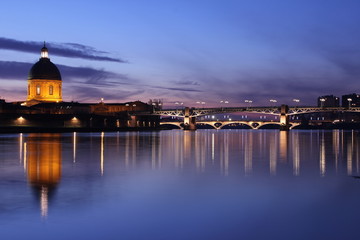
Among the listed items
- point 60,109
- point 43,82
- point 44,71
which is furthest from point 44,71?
point 60,109

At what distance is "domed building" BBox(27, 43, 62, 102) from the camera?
16238cm

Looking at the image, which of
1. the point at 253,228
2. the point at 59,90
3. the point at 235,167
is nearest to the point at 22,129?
the point at 59,90

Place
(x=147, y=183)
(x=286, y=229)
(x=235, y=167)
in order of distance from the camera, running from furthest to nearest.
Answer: (x=235, y=167)
(x=147, y=183)
(x=286, y=229)

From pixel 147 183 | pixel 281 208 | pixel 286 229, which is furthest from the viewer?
pixel 147 183

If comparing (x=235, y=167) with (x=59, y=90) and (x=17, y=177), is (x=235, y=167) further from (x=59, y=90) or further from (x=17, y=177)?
(x=59, y=90)

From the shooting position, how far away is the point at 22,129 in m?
106

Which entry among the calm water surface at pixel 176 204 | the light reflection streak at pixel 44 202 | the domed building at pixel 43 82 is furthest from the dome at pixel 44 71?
the light reflection streak at pixel 44 202

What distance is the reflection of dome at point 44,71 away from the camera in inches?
6388

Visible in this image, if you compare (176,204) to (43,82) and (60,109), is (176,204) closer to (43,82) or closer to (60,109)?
(60,109)

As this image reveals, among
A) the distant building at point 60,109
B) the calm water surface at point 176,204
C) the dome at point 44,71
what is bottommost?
the calm water surface at point 176,204

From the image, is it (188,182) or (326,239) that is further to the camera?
(188,182)

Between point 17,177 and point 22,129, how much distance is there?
3512 inches

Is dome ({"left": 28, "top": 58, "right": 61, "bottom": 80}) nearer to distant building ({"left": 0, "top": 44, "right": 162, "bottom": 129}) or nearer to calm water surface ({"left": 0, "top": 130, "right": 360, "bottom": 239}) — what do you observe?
distant building ({"left": 0, "top": 44, "right": 162, "bottom": 129})

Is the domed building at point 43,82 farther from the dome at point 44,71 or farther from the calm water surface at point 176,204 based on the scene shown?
the calm water surface at point 176,204
